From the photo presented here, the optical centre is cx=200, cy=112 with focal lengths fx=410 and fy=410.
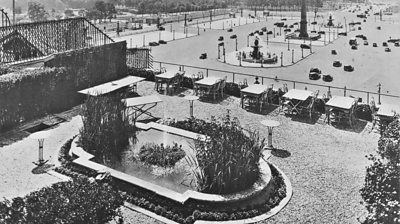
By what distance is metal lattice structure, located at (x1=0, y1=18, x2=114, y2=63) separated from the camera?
85.1 feet

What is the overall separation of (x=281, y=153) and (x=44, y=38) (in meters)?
18.9

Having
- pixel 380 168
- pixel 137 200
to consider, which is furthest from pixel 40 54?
pixel 380 168

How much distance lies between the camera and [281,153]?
1778 centimetres

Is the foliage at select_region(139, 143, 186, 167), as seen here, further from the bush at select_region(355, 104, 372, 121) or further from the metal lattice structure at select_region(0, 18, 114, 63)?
the metal lattice structure at select_region(0, 18, 114, 63)

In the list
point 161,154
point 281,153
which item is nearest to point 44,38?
point 161,154

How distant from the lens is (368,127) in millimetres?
21391

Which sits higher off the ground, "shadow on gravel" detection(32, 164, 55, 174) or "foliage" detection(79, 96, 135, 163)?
"foliage" detection(79, 96, 135, 163)

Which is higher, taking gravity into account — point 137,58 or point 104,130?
point 137,58

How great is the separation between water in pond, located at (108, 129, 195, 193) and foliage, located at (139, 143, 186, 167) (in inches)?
7.9

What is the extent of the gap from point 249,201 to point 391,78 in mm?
35098

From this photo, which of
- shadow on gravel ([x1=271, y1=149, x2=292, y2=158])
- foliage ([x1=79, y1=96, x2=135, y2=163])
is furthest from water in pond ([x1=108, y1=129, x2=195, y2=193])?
shadow on gravel ([x1=271, y1=149, x2=292, y2=158])

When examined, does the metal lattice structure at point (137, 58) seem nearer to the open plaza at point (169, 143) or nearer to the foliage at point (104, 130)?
the open plaza at point (169, 143)

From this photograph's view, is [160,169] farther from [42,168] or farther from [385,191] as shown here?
[385,191]

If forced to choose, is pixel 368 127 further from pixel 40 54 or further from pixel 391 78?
pixel 391 78
